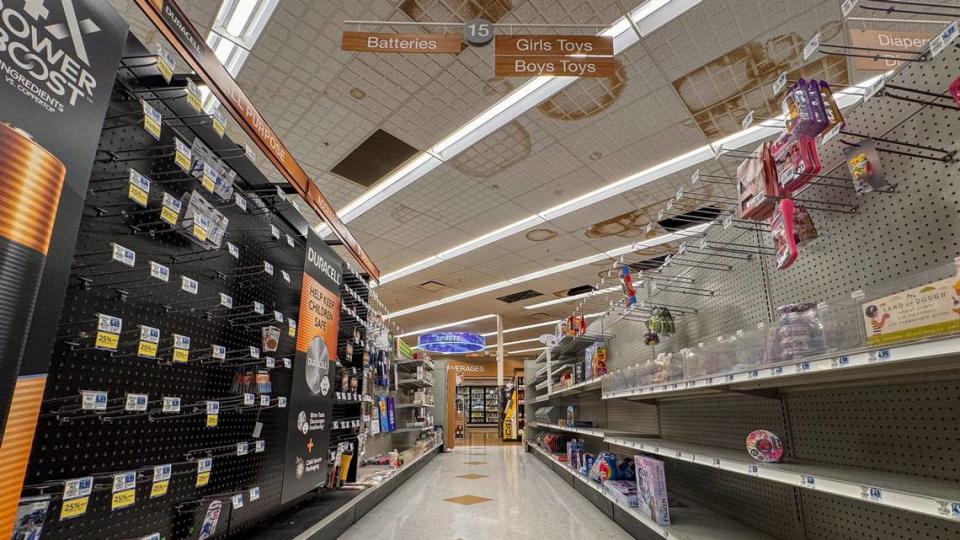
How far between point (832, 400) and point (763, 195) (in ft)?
3.11

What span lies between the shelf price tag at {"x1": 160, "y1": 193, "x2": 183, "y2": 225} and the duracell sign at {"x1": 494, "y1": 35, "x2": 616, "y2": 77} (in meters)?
2.21

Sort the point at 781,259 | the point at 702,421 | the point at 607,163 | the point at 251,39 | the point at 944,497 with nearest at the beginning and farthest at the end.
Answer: the point at 944,497 → the point at 781,259 → the point at 702,421 → the point at 251,39 → the point at 607,163

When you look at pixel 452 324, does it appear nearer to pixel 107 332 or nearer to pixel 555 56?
pixel 555 56

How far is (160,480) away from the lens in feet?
5.69

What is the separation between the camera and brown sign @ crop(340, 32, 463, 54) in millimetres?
3057

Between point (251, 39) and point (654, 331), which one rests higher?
point (251, 39)

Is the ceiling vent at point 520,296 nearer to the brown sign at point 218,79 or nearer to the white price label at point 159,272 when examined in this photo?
the brown sign at point 218,79

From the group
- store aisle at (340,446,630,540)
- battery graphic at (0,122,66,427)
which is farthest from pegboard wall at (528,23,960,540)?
battery graphic at (0,122,66,427)

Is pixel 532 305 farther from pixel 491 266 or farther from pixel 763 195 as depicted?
pixel 763 195

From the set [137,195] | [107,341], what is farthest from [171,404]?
[137,195]

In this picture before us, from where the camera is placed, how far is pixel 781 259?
1.69m

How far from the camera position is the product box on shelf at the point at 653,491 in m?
2.51

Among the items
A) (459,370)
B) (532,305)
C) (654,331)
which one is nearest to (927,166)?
(654,331)

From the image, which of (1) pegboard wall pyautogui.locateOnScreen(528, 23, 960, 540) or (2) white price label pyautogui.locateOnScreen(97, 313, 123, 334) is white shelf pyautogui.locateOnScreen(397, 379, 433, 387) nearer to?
(1) pegboard wall pyautogui.locateOnScreen(528, 23, 960, 540)
